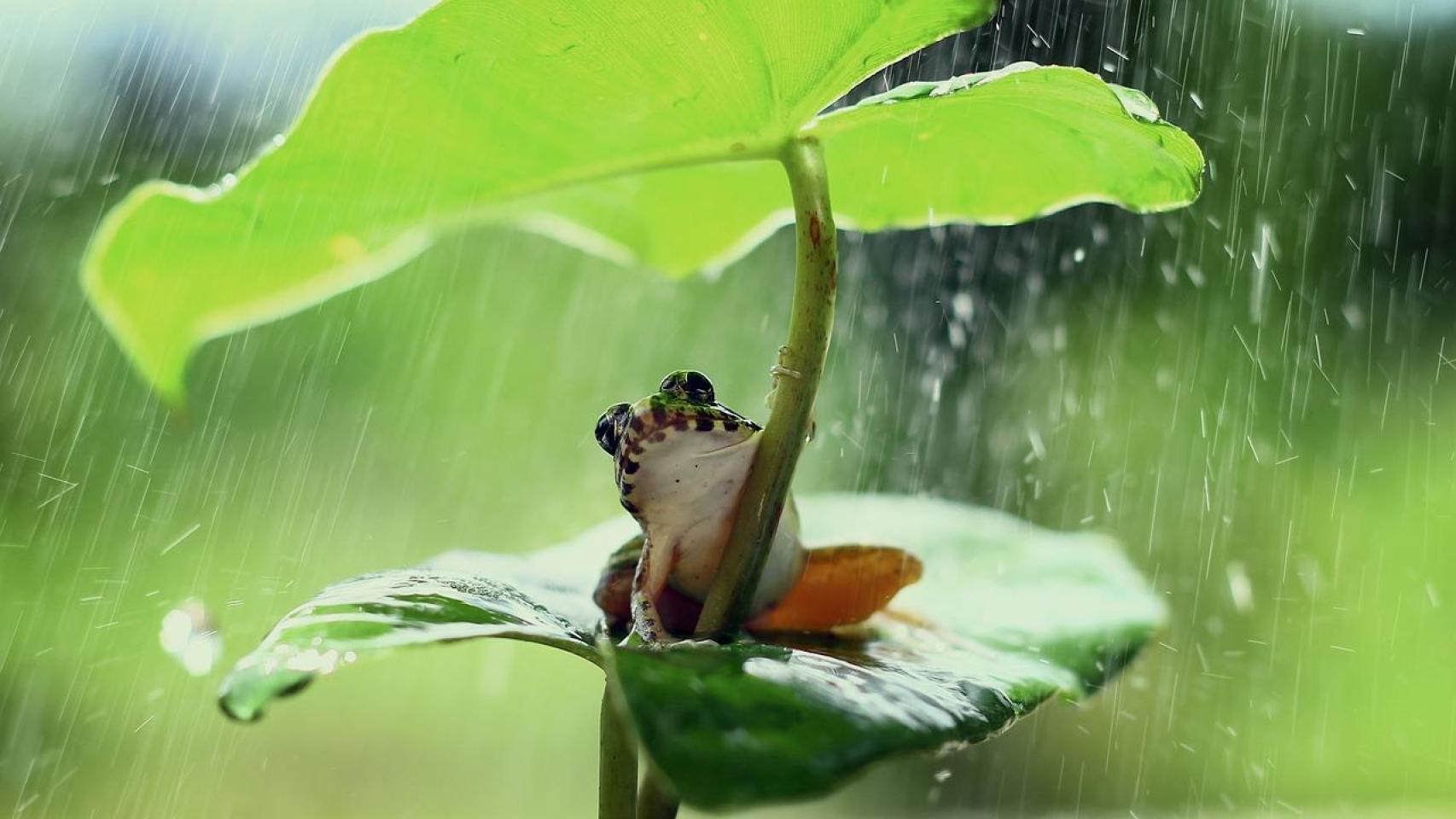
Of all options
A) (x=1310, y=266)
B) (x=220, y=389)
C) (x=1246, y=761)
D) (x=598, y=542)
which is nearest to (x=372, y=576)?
(x=598, y=542)

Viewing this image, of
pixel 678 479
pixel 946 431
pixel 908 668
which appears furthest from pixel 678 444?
pixel 946 431

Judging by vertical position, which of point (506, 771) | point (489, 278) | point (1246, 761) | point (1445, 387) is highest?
point (1445, 387)

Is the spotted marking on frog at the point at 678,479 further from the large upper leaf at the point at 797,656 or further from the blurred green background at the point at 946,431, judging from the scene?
the blurred green background at the point at 946,431

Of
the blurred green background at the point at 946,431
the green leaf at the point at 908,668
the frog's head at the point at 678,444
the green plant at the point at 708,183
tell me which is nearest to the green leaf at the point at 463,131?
the green plant at the point at 708,183

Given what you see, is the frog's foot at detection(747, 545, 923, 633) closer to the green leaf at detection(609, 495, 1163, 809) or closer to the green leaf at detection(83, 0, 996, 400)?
the green leaf at detection(609, 495, 1163, 809)

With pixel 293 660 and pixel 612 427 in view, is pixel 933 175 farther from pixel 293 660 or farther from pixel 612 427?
pixel 293 660

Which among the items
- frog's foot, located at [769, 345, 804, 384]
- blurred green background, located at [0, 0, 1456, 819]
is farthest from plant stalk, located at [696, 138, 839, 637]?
blurred green background, located at [0, 0, 1456, 819]

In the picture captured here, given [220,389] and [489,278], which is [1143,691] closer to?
[489,278]
